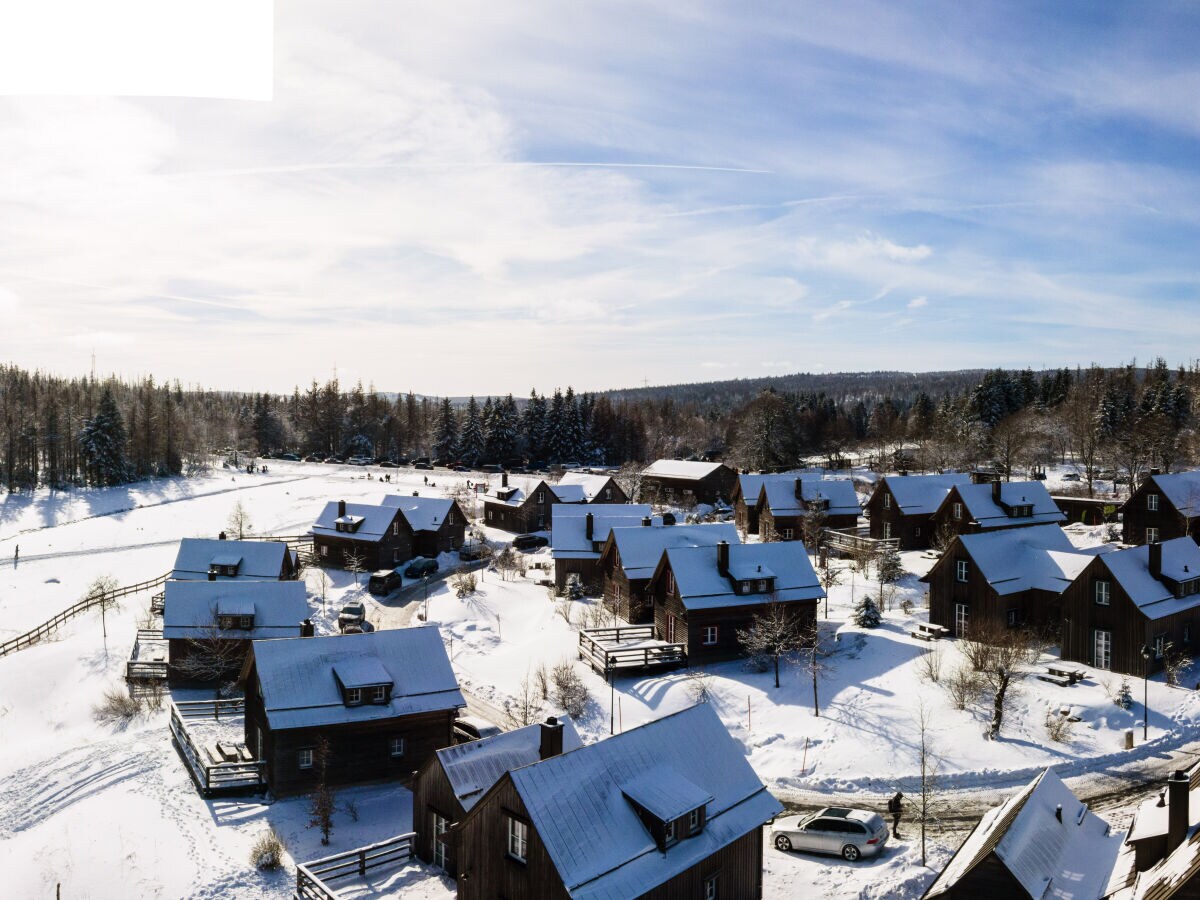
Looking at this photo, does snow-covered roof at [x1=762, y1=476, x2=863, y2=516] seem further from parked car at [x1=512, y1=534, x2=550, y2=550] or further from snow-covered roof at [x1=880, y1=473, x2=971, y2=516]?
parked car at [x1=512, y1=534, x2=550, y2=550]

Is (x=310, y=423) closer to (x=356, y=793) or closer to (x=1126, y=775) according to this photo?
(x=356, y=793)

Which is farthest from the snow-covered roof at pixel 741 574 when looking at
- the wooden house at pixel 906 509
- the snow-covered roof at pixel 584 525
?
the wooden house at pixel 906 509

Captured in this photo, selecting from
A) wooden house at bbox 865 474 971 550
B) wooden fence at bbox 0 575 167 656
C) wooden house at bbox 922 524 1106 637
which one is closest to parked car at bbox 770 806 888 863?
wooden house at bbox 922 524 1106 637

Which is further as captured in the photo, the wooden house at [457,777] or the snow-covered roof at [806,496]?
the snow-covered roof at [806,496]

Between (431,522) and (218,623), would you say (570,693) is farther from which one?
(431,522)

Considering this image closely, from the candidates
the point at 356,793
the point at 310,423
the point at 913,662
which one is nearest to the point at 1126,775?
the point at 913,662

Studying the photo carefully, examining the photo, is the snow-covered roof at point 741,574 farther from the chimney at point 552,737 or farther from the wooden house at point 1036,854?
the wooden house at point 1036,854
